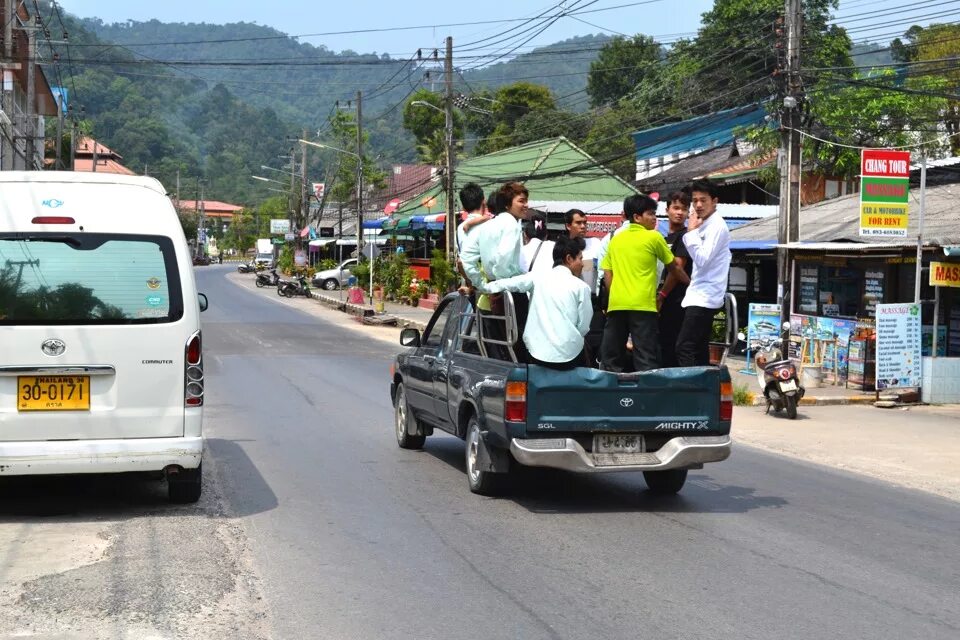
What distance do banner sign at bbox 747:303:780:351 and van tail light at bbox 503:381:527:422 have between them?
13651 mm

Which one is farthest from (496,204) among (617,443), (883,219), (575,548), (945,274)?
(945,274)

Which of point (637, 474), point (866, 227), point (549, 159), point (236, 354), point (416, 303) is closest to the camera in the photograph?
point (637, 474)

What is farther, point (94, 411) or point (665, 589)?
point (94, 411)

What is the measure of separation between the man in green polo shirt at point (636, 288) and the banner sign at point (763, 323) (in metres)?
12.7

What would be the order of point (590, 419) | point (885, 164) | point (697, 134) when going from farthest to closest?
point (697, 134) → point (885, 164) → point (590, 419)

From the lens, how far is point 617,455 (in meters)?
8.60

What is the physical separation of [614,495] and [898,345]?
9812mm

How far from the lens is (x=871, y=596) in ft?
20.8

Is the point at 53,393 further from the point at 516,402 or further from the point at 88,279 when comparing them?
the point at 516,402

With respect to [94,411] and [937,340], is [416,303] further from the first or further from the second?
[94,411]

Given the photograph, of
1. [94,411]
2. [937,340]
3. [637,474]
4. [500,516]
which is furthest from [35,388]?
[937,340]

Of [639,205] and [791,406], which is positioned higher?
[639,205]

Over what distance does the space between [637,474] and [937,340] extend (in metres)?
10.2

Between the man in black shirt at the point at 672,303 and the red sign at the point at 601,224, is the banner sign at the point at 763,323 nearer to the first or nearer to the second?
the red sign at the point at 601,224
